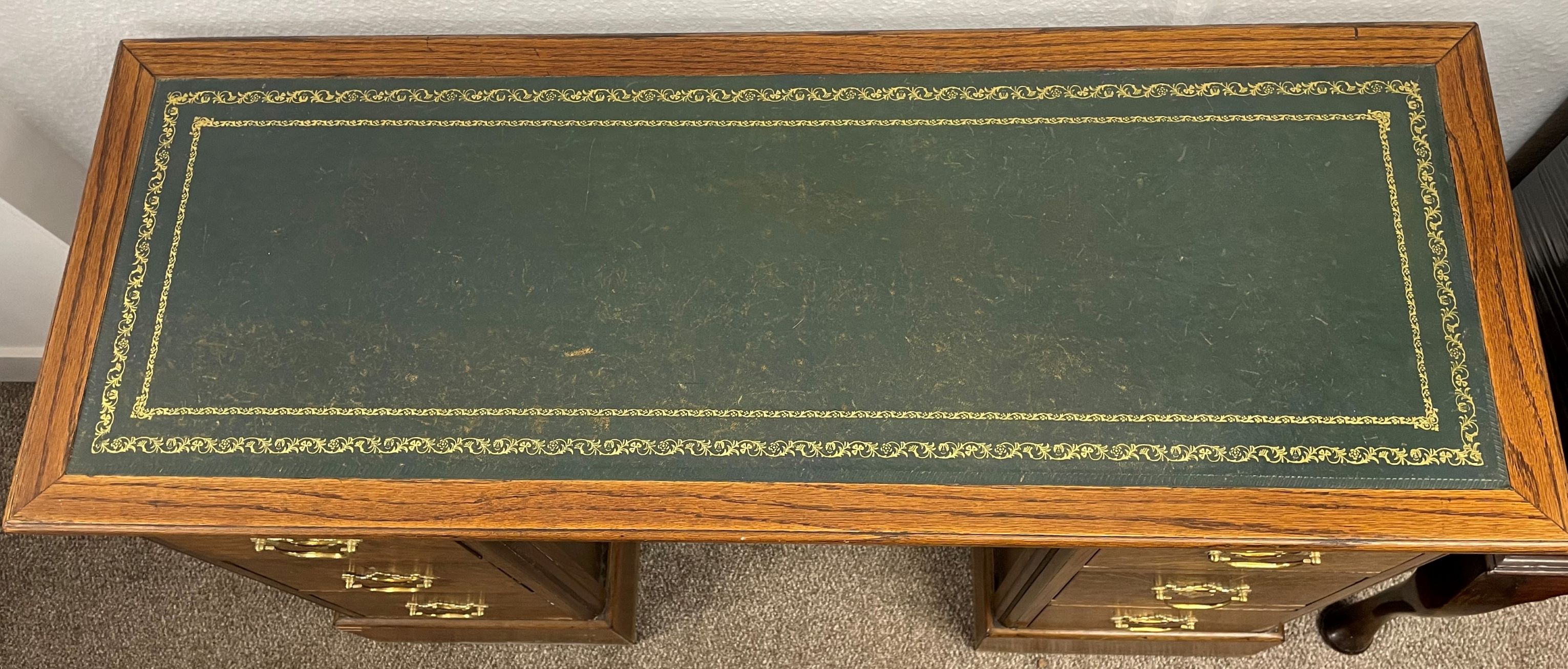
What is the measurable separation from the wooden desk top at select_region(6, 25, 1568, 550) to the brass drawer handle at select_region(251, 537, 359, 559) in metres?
0.08

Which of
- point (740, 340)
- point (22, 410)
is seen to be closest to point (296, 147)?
point (740, 340)

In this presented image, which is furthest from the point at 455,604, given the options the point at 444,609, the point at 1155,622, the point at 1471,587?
the point at 1471,587

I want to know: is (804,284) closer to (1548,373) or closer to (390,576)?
(390,576)

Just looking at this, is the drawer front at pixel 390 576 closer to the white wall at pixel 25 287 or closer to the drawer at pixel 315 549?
the drawer at pixel 315 549

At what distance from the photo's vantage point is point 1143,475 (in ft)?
Result: 2.77

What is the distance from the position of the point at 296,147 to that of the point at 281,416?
0.29m

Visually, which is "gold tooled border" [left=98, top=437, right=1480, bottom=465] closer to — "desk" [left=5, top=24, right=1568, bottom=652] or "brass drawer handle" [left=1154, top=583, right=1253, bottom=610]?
"desk" [left=5, top=24, right=1568, bottom=652]

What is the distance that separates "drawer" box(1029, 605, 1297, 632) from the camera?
1.29m

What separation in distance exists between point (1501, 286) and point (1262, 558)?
1.10 ft

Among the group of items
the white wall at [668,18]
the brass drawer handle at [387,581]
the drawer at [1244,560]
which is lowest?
the brass drawer handle at [387,581]

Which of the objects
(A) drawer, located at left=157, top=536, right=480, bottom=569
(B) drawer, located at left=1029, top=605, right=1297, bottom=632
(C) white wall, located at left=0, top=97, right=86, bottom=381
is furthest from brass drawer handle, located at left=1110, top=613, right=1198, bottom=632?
(C) white wall, located at left=0, top=97, right=86, bottom=381

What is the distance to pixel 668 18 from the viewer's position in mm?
1068

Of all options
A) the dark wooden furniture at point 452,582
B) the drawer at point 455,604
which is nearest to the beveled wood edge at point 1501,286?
the dark wooden furniture at point 452,582

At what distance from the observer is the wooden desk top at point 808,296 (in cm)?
85
